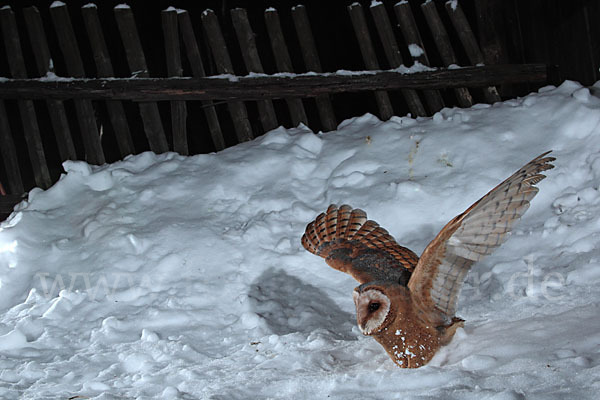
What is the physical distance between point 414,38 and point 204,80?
1.95 metres

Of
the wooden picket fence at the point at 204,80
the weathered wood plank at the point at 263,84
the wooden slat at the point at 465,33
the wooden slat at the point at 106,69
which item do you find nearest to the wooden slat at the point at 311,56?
the wooden picket fence at the point at 204,80

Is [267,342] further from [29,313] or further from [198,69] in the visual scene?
[198,69]

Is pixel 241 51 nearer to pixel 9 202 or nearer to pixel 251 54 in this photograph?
pixel 251 54

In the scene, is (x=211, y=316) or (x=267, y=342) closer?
(x=267, y=342)

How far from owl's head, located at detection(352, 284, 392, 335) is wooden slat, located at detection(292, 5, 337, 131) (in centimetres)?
287

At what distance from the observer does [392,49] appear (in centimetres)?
551

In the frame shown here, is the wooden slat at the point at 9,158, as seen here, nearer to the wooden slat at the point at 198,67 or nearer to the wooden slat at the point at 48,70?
the wooden slat at the point at 48,70

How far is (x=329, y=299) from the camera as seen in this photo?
379 cm

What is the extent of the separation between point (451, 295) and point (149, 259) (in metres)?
2.17

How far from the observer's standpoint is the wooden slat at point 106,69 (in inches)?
212

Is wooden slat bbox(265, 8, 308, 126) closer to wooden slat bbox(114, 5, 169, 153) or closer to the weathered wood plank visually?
the weathered wood plank

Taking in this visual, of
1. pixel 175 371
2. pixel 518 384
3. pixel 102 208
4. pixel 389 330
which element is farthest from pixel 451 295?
pixel 102 208

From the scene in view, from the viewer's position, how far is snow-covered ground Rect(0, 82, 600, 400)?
2736 mm

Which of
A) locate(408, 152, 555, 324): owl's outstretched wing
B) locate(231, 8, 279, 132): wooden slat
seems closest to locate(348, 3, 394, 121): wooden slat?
locate(231, 8, 279, 132): wooden slat
